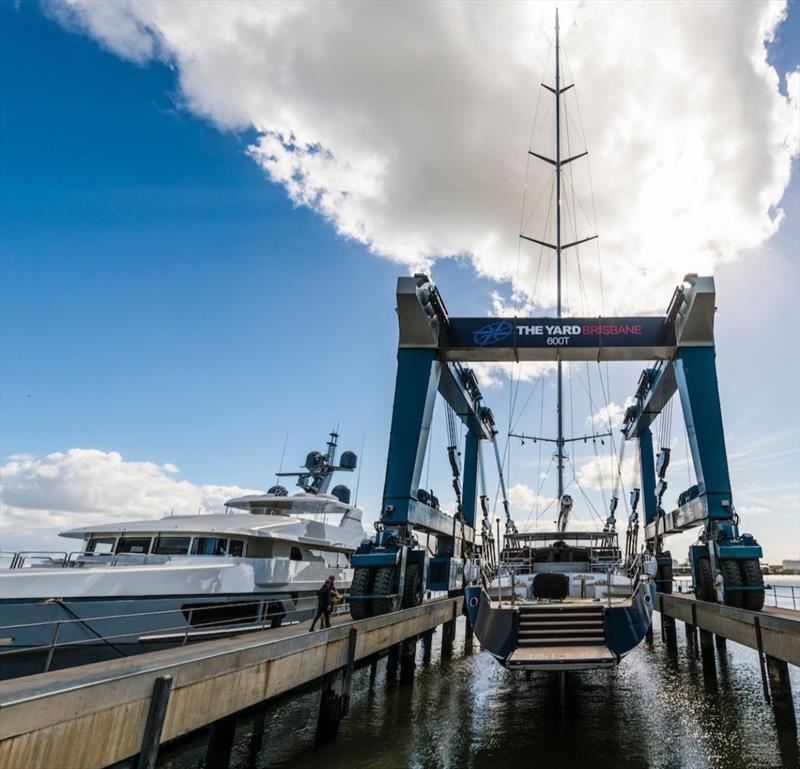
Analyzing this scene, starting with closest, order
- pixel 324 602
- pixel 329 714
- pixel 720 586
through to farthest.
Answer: pixel 329 714, pixel 324 602, pixel 720 586

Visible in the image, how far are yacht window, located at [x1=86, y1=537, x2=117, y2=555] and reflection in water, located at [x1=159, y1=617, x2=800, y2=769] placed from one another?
24.2 ft

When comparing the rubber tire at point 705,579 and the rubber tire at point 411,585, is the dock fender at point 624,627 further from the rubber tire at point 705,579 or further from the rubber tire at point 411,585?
the rubber tire at point 705,579

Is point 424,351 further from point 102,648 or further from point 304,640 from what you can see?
point 102,648

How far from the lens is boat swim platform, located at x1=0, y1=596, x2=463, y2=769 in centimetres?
447

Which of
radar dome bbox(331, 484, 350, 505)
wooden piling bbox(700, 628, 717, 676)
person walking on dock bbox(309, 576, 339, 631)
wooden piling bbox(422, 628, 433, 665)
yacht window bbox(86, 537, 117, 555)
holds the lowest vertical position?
wooden piling bbox(422, 628, 433, 665)

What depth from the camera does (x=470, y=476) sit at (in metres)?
28.7

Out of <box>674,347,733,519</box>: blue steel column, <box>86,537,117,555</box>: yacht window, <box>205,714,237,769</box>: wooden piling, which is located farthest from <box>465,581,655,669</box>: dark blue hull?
<box>86,537,117,555</box>: yacht window

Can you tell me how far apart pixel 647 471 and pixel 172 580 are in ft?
83.2

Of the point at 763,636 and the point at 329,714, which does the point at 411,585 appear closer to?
the point at 329,714

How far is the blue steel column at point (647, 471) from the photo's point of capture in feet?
93.9

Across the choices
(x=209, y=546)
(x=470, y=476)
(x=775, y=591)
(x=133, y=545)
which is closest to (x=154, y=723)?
(x=209, y=546)

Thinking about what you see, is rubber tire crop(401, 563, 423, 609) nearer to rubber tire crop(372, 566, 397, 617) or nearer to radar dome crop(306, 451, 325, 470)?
rubber tire crop(372, 566, 397, 617)

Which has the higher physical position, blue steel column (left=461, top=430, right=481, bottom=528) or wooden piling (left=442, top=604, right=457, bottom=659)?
blue steel column (left=461, top=430, right=481, bottom=528)

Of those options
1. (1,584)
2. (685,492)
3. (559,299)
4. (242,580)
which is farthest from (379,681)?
(559,299)
